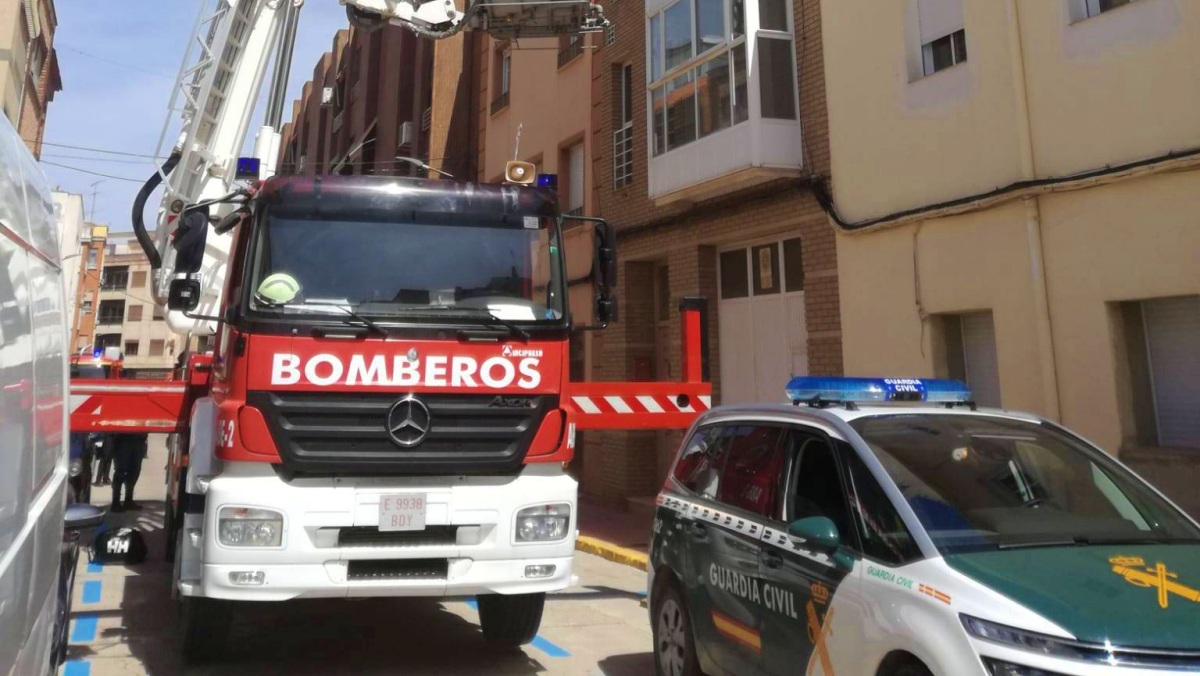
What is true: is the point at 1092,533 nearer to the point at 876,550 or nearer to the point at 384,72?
the point at 876,550

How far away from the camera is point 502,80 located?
17875mm

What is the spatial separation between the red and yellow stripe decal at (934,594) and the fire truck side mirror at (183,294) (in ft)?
14.3

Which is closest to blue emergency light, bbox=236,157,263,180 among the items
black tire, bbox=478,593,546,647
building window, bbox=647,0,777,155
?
black tire, bbox=478,593,546,647

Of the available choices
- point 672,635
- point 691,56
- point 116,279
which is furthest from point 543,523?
point 116,279

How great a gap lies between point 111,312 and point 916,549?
74.8 meters

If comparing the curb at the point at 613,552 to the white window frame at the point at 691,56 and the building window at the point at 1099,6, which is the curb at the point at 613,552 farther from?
the building window at the point at 1099,6

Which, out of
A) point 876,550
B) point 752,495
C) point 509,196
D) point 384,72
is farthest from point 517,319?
point 384,72

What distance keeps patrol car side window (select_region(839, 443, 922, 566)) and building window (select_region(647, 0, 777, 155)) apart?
7.13m

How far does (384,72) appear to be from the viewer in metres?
24.8

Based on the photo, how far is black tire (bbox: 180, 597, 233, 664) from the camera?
5.07 meters

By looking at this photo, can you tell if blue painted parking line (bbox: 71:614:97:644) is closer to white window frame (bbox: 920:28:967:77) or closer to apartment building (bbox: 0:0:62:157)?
white window frame (bbox: 920:28:967:77)


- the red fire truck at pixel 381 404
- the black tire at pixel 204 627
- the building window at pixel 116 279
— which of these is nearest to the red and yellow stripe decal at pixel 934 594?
the red fire truck at pixel 381 404

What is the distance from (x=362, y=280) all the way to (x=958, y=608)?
3.69m

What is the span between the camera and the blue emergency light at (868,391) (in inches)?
168
